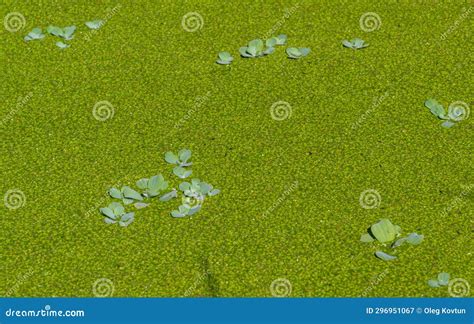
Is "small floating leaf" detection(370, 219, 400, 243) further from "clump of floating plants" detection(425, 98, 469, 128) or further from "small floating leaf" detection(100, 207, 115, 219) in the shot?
"small floating leaf" detection(100, 207, 115, 219)

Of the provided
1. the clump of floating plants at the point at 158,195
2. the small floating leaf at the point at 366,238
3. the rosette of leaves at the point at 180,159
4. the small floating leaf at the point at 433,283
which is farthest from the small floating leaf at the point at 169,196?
the small floating leaf at the point at 433,283

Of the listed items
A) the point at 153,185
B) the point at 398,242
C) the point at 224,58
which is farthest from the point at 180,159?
the point at 398,242

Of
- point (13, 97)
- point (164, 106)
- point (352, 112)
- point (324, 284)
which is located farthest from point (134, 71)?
point (324, 284)

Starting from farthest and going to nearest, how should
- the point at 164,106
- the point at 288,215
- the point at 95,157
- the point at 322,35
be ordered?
the point at 322,35
the point at 164,106
the point at 95,157
the point at 288,215

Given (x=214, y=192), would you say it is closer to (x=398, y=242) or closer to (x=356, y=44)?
(x=398, y=242)

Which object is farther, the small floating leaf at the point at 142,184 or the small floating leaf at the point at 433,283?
the small floating leaf at the point at 142,184

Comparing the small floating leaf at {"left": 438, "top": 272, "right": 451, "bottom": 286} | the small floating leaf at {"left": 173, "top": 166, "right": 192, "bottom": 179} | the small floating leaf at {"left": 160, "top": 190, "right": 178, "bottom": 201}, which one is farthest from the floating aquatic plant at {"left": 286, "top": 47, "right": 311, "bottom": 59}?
the small floating leaf at {"left": 438, "top": 272, "right": 451, "bottom": 286}

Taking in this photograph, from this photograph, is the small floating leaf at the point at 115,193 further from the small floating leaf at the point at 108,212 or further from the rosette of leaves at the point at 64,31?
the rosette of leaves at the point at 64,31

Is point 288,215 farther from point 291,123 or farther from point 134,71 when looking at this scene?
point 134,71
